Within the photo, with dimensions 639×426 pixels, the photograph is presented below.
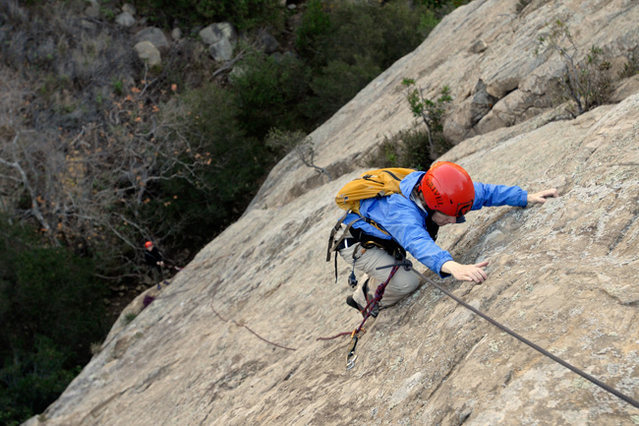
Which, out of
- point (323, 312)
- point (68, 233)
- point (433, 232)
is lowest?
point (323, 312)

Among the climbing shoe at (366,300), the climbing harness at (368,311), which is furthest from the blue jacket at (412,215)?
the climbing shoe at (366,300)

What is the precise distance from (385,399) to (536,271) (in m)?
1.22

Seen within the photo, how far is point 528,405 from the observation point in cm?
247

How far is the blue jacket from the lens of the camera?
350cm

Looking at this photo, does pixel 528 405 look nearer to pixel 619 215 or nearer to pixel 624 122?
pixel 619 215

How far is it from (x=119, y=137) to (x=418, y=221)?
1944 centimetres

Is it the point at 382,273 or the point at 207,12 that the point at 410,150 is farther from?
the point at 207,12

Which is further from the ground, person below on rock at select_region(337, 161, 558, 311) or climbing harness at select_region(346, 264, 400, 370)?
person below on rock at select_region(337, 161, 558, 311)

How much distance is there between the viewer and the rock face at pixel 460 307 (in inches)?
107

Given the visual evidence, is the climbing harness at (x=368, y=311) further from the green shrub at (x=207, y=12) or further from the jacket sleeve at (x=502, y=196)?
the green shrub at (x=207, y=12)

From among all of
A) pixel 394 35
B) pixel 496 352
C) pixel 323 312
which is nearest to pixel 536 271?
pixel 496 352

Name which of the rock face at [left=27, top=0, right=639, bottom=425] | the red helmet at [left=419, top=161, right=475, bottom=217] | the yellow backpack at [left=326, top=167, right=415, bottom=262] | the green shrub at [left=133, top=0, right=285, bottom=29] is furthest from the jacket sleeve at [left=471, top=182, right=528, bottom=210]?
the green shrub at [left=133, top=0, right=285, bottom=29]

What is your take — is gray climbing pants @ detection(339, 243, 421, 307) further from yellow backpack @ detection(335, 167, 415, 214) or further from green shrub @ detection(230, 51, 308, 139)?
green shrub @ detection(230, 51, 308, 139)

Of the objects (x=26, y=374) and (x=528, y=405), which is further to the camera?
(x=26, y=374)
